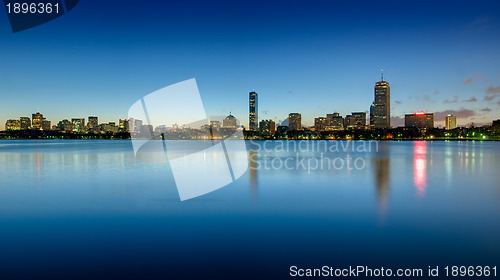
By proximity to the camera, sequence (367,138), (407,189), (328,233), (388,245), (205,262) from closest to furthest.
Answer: (205,262) → (388,245) → (328,233) → (407,189) → (367,138)

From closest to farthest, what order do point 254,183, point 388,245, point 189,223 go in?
point 388,245 → point 189,223 → point 254,183

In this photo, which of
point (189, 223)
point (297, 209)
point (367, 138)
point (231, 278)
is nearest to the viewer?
point (231, 278)

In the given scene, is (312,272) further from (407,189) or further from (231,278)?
(407,189)

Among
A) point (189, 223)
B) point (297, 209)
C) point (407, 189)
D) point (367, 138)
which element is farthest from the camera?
point (367, 138)

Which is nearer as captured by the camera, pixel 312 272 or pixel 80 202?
pixel 312 272

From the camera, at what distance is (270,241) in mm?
7289

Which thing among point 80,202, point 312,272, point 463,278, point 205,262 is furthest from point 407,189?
point 80,202

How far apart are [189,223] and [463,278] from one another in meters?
6.87

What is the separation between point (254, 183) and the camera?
16.9 meters

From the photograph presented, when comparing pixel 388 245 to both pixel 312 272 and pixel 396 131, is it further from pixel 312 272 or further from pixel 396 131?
pixel 396 131

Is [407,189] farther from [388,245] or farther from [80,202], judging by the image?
[80,202]

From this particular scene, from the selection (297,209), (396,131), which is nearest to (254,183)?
(297,209)

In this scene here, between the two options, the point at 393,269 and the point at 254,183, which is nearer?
the point at 393,269

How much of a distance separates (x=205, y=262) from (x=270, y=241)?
6.27 feet
